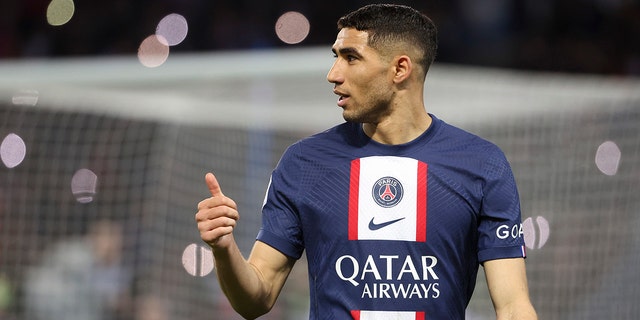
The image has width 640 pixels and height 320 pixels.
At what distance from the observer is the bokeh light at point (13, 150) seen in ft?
29.5

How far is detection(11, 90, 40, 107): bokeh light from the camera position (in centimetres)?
768

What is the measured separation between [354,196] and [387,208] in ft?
0.37

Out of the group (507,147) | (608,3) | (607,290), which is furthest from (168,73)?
(608,3)

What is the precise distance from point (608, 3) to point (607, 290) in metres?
5.71

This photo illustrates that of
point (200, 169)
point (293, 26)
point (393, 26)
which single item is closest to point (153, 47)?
point (293, 26)

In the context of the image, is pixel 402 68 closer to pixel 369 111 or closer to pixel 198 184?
pixel 369 111

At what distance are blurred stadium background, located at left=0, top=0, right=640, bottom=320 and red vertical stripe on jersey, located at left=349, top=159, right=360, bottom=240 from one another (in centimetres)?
423

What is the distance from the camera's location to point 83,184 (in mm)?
9062

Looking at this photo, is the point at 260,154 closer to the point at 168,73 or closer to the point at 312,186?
the point at 168,73

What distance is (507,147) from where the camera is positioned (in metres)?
9.15

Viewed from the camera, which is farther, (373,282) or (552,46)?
(552,46)

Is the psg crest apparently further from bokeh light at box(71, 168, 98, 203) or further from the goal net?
bokeh light at box(71, 168, 98, 203)

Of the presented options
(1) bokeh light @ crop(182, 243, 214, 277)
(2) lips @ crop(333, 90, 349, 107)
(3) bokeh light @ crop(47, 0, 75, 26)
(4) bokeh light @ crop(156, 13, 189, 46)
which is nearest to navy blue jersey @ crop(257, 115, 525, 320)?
(2) lips @ crop(333, 90, 349, 107)

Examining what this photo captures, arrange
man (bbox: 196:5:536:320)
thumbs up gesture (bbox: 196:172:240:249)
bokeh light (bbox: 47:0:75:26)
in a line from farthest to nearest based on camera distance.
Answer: bokeh light (bbox: 47:0:75:26) < man (bbox: 196:5:536:320) < thumbs up gesture (bbox: 196:172:240:249)
